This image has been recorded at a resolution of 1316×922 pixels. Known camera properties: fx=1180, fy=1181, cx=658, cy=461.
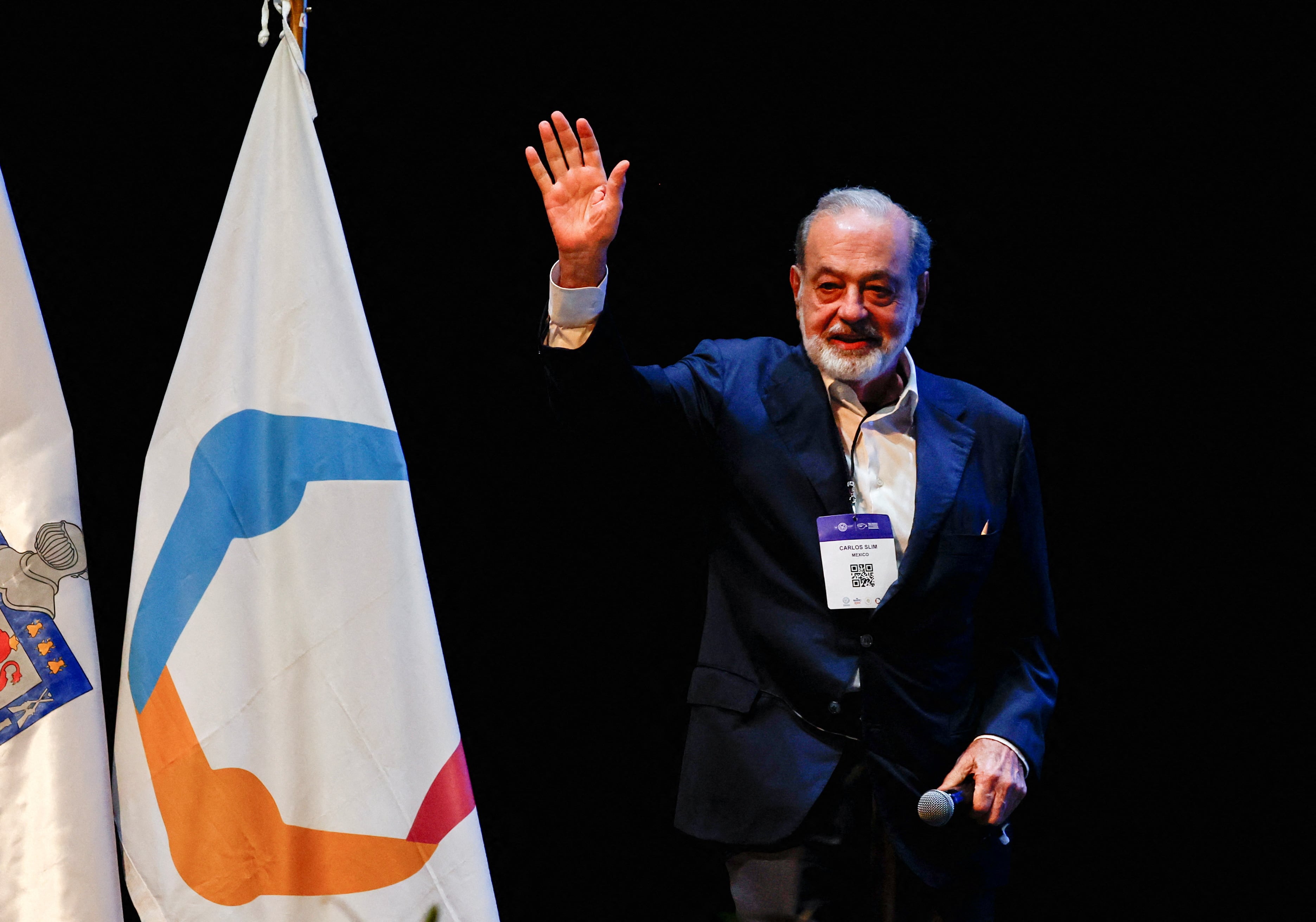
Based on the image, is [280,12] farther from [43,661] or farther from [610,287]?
[43,661]

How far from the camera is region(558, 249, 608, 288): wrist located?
1.91 meters

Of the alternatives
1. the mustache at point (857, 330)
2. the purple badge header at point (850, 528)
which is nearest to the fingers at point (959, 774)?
the purple badge header at point (850, 528)

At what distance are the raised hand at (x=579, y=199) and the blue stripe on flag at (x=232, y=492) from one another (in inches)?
18.7

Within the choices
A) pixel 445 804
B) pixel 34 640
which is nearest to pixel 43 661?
pixel 34 640

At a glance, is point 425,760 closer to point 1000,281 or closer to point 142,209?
point 142,209

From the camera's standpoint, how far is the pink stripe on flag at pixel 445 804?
1965mm

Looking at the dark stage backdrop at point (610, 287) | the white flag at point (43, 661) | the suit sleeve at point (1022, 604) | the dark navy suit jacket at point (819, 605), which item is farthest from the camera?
the dark stage backdrop at point (610, 287)

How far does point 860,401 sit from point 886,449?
0.36 ft

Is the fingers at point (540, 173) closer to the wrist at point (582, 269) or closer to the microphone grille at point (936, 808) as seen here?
the wrist at point (582, 269)

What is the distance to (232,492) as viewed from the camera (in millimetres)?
1978

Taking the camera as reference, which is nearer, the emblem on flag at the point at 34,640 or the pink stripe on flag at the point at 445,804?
the emblem on flag at the point at 34,640

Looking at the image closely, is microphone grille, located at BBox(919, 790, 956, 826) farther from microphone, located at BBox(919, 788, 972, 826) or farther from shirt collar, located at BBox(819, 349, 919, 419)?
shirt collar, located at BBox(819, 349, 919, 419)

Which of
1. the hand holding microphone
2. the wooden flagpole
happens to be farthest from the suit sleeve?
the wooden flagpole

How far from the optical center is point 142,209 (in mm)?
2270
